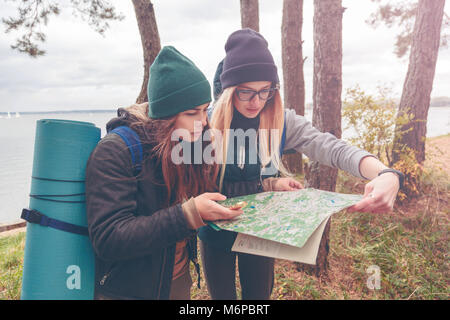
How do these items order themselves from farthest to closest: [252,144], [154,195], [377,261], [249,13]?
[249,13] → [377,261] → [252,144] → [154,195]

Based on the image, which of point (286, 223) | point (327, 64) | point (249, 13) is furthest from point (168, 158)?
point (249, 13)

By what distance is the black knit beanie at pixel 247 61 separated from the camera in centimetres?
138

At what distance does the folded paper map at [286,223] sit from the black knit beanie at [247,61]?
0.64 meters

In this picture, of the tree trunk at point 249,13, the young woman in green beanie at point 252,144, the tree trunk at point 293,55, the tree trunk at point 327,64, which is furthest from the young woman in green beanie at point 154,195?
the tree trunk at point 293,55

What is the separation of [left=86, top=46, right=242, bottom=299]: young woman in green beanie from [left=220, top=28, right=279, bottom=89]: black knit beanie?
10.3 inches

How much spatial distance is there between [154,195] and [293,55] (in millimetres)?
4751

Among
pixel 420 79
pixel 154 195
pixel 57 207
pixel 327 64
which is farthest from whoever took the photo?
pixel 420 79

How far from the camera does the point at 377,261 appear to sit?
296 centimetres

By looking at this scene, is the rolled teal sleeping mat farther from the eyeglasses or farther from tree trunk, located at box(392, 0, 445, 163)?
tree trunk, located at box(392, 0, 445, 163)

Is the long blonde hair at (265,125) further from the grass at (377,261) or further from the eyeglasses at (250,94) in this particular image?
the grass at (377,261)

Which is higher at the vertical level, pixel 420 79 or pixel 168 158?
pixel 420 79

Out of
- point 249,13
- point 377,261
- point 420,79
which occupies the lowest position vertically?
point 377,261

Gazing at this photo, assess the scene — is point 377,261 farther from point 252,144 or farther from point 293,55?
point 293,55
